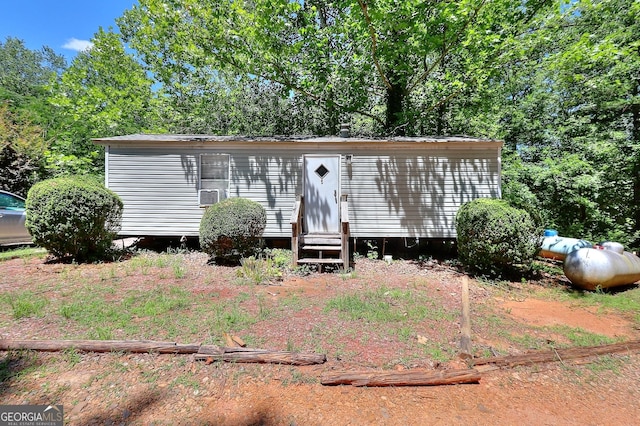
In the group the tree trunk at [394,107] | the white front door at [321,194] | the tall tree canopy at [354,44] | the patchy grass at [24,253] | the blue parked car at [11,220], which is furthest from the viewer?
the tree trunk at [394,107]

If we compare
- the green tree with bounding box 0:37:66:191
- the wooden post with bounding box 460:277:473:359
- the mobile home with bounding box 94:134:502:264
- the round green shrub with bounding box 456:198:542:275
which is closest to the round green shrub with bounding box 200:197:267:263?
the mobile home with bounding box 94:134:502:264

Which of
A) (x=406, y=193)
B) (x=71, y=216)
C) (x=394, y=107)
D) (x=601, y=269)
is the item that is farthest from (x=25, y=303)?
(x=394, y=107)

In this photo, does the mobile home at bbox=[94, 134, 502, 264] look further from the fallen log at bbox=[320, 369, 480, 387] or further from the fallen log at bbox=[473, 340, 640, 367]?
the fallen log at bbox=[320, 369, 480, 387]

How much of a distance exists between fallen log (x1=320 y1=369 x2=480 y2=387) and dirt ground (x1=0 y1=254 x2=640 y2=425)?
0.15 ft

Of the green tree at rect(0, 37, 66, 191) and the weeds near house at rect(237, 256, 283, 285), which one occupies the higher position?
the green tree at rect(0, 37, 66, 191)

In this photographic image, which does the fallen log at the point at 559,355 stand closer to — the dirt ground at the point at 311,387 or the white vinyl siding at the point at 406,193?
the dirt ground at the point at 311,387

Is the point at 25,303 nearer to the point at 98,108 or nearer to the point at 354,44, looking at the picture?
the point at 354,44

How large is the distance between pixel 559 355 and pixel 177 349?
3.83 m

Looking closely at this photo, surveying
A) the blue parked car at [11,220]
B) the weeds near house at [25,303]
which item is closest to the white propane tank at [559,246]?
the weeds near house at [25,303]

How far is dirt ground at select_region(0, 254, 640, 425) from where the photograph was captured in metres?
2.13

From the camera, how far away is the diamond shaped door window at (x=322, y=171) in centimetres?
753

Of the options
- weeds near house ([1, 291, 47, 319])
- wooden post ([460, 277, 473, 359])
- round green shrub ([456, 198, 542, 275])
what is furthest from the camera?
round green shrub ([456, 198, 542, 275])

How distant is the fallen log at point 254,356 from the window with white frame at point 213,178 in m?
5.39

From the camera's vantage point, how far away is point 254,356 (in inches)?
107
